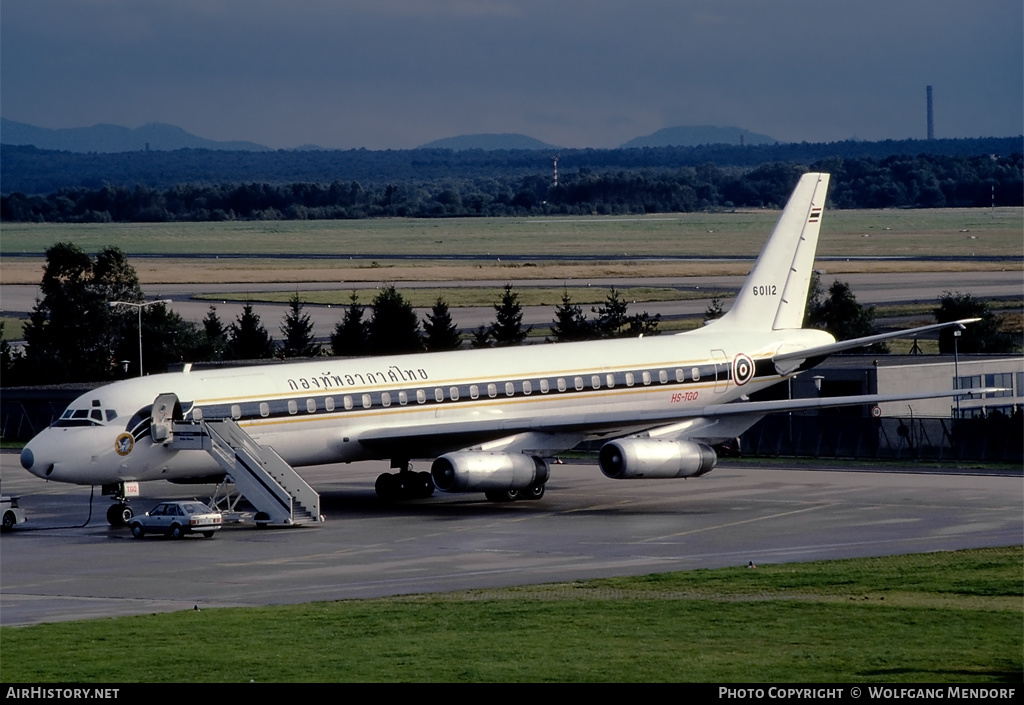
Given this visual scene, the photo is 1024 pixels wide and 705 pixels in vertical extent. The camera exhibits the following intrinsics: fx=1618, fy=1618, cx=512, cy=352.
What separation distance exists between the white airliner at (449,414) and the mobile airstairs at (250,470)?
22 cm

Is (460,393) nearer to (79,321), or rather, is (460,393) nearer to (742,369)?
(742,369)

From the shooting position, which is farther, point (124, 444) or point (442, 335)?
point (442, 335)

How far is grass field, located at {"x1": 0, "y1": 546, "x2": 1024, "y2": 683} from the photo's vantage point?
79.0 ft

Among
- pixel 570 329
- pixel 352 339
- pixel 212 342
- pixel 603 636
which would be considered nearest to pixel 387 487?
pixel 603 636

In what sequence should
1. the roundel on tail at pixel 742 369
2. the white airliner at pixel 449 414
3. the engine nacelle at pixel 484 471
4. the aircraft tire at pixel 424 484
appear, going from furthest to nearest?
the roundel on tail at pixel 742 369 < the aircraft tire at pixel 424 484 < the engine nacelle at pixel 484 471 < the white airliner at pixel 449 414

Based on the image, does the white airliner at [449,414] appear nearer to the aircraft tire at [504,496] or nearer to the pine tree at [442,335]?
the aircraft tire at [504,496]

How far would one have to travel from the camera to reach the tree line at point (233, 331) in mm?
94125

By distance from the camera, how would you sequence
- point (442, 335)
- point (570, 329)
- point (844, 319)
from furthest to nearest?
point (844, 319)
point (442, 335)
point (570, 329)

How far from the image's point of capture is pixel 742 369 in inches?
2283

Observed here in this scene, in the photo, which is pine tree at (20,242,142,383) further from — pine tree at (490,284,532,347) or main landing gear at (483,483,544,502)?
main landing gear at (483,483,544,502)

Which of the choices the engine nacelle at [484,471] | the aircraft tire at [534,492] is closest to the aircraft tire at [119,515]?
the engine nacelle at [484,471]

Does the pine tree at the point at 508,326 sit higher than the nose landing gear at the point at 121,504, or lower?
higher

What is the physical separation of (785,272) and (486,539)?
2290cm

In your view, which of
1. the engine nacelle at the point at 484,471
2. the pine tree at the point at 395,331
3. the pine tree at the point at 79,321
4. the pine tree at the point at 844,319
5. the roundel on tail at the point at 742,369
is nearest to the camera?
the engine nacelle at the point at 484,471
